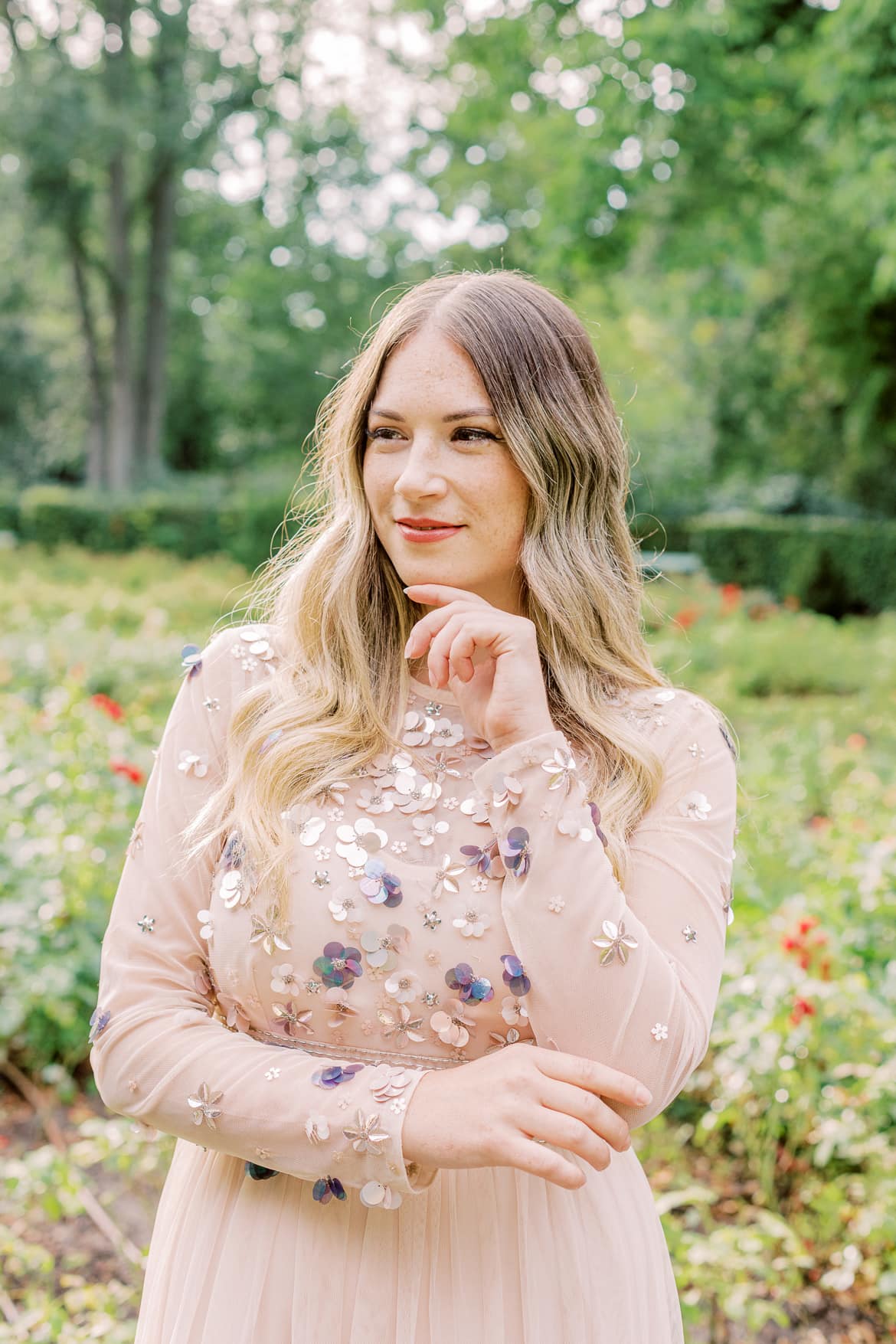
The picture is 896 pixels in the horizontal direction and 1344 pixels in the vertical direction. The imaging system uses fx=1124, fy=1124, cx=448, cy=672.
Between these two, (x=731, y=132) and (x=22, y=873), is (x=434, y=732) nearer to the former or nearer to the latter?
(x=22, y=873)

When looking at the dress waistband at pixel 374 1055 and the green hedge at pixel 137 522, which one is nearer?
the dress waistband at pixel 374 1055

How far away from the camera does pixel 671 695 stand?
177 centimetres

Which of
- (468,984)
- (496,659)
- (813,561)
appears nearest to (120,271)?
(813,561)

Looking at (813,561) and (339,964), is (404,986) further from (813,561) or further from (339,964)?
(813,561)

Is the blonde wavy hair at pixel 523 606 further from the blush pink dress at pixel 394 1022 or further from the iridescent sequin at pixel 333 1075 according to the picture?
the iridescent sequin at pixel 333 1075

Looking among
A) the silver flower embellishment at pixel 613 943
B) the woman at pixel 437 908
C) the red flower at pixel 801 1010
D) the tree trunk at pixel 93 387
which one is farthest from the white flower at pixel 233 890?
the tree trunk at pixel 93 387

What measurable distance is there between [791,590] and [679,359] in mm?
12648

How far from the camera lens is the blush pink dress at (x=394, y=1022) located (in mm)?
1404

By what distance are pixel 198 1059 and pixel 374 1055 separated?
0.23 metres

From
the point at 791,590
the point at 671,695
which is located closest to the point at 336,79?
the point at 791,590

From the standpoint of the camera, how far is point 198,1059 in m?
1.43

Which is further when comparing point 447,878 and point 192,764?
point 192,764

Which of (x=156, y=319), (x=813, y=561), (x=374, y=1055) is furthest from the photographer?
(x=156, y=319)

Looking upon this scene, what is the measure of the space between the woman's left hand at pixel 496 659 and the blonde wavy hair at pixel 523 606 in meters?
0.19
